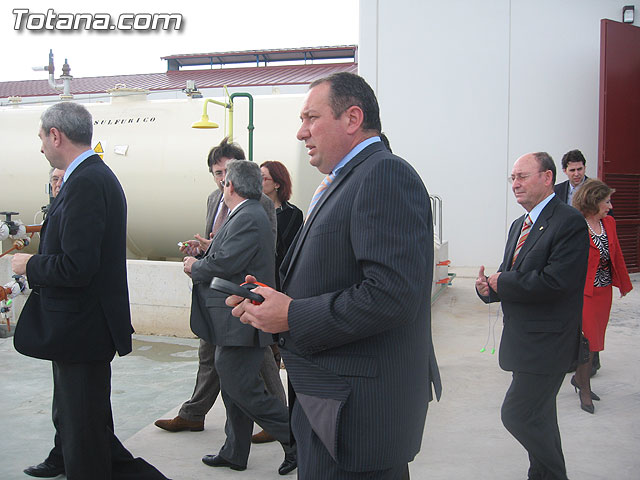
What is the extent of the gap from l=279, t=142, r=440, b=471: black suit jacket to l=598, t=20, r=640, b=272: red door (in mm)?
8377

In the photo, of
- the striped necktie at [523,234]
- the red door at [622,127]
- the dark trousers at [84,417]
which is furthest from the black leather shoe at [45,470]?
the red door at [622,127]

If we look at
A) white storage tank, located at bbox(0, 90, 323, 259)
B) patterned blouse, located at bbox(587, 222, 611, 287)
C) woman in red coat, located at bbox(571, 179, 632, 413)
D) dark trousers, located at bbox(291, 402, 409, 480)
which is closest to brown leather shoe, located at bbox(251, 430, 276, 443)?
dark trousers, located at bbox(291, 402, 409, 480)

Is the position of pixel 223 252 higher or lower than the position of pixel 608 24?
lower

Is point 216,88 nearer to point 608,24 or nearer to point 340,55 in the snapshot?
point 340,55

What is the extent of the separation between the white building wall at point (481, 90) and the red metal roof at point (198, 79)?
19.7ft

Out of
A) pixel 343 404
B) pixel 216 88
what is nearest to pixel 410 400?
pixel 343 404

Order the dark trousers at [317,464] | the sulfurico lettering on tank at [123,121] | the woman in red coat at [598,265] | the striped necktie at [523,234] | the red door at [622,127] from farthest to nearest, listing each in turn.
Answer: the red door at [622,127]
the sulfurico lettering on tank at [123,121]
the woman in red coat at [598,265]
the striped necktie at [523,234]
the dark trousers at [317,464]

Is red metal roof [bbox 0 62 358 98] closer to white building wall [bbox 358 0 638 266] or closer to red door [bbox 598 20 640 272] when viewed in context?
white building wall [bbox 358 0 638 266]

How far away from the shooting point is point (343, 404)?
5.38 feet

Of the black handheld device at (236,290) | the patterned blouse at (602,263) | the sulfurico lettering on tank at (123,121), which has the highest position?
the sulfurico lettering on tank at (123,121)

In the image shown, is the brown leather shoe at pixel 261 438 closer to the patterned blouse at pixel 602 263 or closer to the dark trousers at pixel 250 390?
the dark trousers at pixel 250 390

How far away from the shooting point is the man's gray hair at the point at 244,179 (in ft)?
10.7

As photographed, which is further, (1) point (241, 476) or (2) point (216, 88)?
(2) point (216, 88)

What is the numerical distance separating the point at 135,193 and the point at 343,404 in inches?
257
